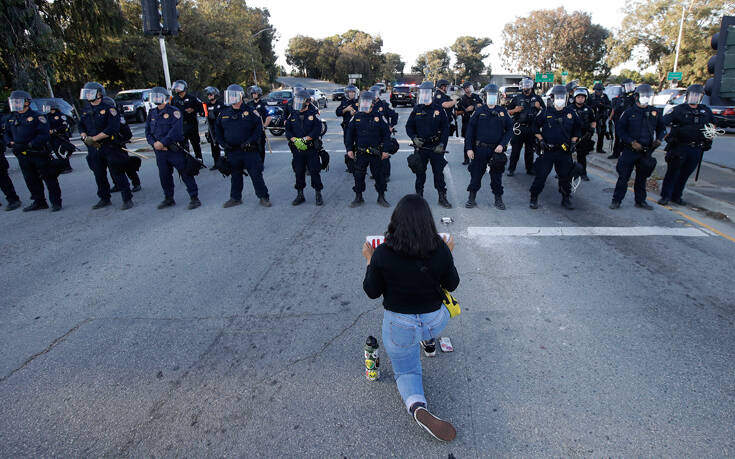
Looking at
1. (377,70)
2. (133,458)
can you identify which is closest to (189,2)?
(133,458)

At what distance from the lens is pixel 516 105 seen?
1053 centimetres

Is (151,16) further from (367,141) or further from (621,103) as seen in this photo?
(621,103)

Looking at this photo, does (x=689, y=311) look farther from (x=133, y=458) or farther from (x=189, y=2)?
(x=189, y=2)

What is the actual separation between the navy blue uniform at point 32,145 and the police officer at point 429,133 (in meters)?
6.30

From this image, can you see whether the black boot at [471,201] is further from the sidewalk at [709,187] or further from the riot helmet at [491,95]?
the sidewalk at [709,187]

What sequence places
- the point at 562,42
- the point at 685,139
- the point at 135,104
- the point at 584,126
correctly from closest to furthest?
the point at 685,139 → the point at 584,126 → the point at 135,104 → the point at 562,42

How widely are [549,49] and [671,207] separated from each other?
6111cm

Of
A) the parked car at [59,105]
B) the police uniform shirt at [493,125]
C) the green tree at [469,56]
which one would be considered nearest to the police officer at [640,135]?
the police uniform shirt at [493,125]

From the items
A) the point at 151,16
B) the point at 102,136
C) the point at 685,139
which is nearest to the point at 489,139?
the point at 685,139

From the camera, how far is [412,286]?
2.65 metres

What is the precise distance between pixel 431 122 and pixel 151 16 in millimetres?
9305

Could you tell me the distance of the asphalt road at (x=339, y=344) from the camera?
274 cm

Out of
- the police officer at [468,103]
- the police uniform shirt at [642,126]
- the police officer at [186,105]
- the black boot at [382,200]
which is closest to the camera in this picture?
the police uniform shirt at [642,126]

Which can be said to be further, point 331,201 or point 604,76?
point 604,76
